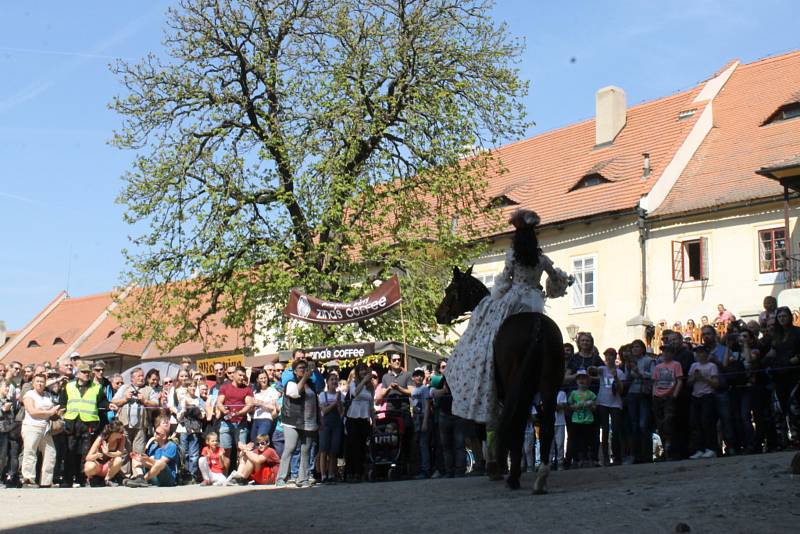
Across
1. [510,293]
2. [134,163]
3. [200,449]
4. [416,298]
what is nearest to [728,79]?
[416,298]

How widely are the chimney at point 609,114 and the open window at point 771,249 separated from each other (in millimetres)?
10625

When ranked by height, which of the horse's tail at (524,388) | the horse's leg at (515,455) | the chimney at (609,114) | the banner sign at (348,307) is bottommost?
the horse's leg at (515,455)

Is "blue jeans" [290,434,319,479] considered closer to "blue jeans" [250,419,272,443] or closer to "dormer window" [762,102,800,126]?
"blue jeans" [250,419,272,443]

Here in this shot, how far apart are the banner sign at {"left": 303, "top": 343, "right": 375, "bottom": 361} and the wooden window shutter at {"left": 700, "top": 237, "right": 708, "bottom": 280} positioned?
18897mm

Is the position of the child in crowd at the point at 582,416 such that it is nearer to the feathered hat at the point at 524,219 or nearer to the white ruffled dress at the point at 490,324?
the white ruffled dress at the point at 490,324

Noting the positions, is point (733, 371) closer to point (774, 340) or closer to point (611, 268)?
point (774, 340)

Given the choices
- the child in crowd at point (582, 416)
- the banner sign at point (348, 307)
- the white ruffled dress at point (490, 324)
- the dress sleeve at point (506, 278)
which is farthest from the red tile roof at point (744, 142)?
the dress sleeve at point (506, 278)

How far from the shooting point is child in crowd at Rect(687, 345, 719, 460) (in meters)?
14.7

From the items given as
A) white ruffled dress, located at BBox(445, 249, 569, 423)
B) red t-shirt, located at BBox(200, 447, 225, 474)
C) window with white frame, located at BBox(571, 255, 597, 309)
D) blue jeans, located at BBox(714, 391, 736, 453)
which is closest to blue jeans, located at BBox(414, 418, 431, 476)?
red t-shirt, located at BBox(200, 447, 225, 474)

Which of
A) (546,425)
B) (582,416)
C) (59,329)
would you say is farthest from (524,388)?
(59,329)

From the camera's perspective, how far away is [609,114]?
45.1 m

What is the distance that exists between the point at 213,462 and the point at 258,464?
944 millimetres

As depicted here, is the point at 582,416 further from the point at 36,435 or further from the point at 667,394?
the point at 36,435

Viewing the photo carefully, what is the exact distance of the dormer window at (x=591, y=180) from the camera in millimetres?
41938
